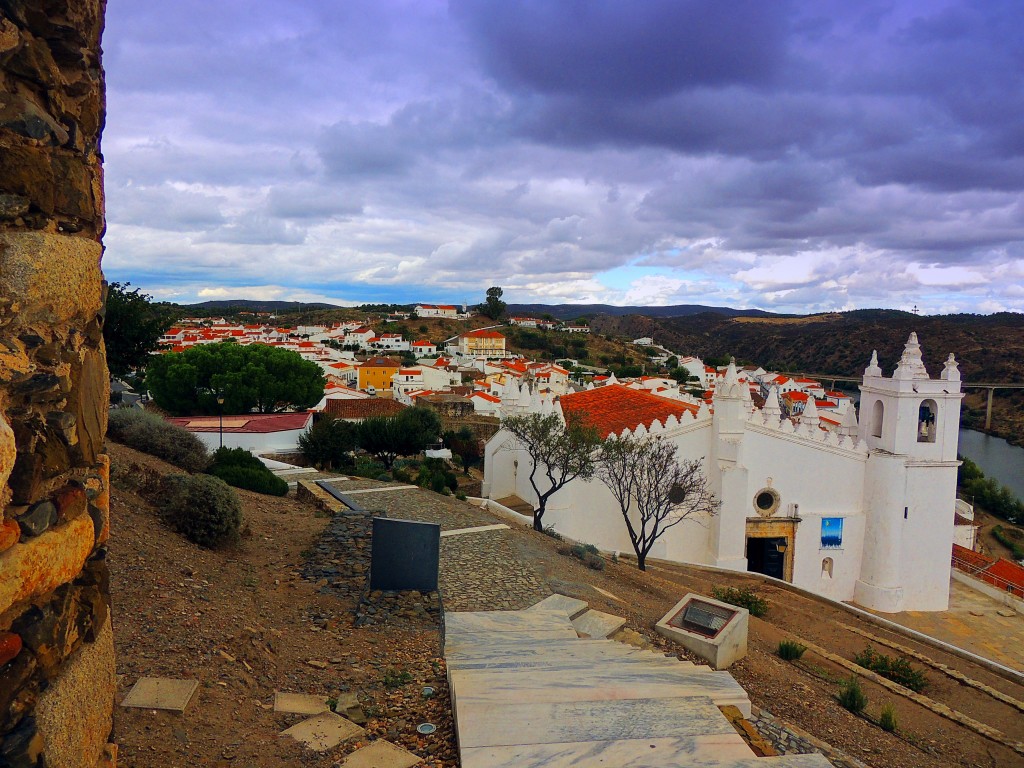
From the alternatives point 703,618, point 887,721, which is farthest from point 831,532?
→ point 703,618

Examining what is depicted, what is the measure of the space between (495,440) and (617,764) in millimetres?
19391

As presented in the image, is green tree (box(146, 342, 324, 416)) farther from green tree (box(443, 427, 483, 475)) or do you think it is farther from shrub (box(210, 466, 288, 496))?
shrub (box(210, 466, 288, 496))

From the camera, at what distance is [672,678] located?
5.57 meters

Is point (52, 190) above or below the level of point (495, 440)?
above

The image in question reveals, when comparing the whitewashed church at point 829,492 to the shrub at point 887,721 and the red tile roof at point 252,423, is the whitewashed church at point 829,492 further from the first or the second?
the shrub at point 887,721

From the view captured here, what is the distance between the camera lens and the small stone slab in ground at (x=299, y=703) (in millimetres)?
4744

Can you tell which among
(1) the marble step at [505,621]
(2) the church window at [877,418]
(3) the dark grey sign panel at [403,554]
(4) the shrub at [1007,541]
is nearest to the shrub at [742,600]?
(1) the marble step at [505,621]

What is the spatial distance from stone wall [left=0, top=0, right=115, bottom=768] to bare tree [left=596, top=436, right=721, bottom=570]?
13.8 m

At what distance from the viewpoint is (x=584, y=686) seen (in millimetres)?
4977

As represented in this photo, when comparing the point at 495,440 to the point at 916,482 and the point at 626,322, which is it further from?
the point at 626,322

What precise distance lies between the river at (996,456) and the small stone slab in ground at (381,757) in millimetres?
60155

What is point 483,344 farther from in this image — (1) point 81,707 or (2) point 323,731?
(1) point 81,707

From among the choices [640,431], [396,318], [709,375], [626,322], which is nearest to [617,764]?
[640,431]

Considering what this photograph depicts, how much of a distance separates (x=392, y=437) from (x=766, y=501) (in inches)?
569
